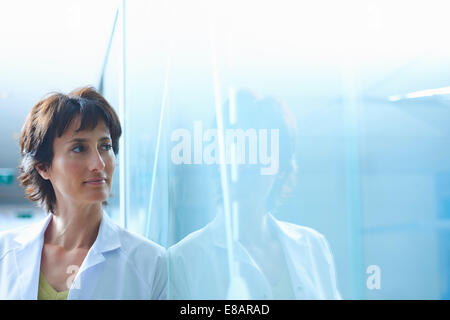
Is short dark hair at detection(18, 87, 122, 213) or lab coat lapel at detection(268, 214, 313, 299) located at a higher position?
short dark hair at detection(18, 87, 122, 213)

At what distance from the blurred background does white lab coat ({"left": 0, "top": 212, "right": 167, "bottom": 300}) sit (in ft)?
0.12

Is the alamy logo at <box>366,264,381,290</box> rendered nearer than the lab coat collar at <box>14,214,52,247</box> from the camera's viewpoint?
Yes

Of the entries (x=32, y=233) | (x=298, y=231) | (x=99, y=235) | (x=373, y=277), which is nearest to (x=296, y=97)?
(x=298, y=231)

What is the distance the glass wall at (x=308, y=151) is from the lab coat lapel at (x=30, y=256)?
0.27 metres

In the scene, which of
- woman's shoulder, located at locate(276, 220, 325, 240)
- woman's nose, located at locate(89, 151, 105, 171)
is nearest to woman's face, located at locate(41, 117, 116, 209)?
woman's nose, located at locate(89, 151, 105, 171)

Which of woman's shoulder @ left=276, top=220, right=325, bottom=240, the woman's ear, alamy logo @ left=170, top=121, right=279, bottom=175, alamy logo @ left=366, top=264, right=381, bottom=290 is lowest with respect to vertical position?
alamy logo @ left=366, top=264, right=381, bottom=290

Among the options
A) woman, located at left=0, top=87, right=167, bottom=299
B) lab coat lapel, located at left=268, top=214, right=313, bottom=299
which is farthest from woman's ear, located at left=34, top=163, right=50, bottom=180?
lab coat lapel, located at left=268, top=214, right=313, bottom=299

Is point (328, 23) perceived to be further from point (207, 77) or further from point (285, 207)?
point (285, 207)

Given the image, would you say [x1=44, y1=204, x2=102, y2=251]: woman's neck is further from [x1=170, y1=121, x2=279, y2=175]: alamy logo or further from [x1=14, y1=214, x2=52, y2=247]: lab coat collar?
[x1=170, y1=121, x2=279, y2=175]: alamy logo

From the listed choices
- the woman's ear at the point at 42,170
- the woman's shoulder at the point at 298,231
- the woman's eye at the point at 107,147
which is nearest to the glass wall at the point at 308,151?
the woman's shoulder at the point at 298,231

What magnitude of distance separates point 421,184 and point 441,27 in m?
0.33

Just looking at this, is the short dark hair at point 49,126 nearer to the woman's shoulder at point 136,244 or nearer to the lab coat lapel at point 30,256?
the lab coat lapel at point 30,256

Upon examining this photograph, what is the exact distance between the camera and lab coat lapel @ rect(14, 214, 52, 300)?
937 millimetres
